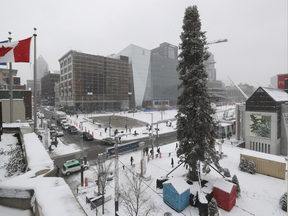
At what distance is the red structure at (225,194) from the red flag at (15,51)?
784 inches

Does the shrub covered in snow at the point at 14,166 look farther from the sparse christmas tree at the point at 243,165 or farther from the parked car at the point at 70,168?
the sparse christmas tree at the point at 243,165

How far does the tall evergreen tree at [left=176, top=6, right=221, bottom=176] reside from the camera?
15.2 metres

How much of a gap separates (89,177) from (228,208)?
45.4 feet

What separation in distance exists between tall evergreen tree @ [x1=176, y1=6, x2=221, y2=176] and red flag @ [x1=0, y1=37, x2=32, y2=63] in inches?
570

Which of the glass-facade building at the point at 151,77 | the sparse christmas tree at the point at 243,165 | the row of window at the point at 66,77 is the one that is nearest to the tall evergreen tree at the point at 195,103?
the sparse christmas tree at the point at 243,165

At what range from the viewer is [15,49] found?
13.2 metres

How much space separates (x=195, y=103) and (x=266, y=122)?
61.8ft

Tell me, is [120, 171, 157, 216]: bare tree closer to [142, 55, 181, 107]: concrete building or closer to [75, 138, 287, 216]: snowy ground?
[75, 138, 287, 216]: snowy ground

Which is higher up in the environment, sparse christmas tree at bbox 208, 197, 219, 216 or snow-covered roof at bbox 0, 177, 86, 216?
snow-covered roof at bbox 0, 177, 86, 216

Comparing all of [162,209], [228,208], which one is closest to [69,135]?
[162,209]

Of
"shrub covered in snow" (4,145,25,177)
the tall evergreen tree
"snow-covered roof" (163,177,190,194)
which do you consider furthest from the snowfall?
the tall evergreen tree

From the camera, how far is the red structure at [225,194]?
40.6 ft

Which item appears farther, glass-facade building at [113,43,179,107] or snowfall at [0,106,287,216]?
glass-facade building at [113,43,179,107]

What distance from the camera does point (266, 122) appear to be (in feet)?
86.1
